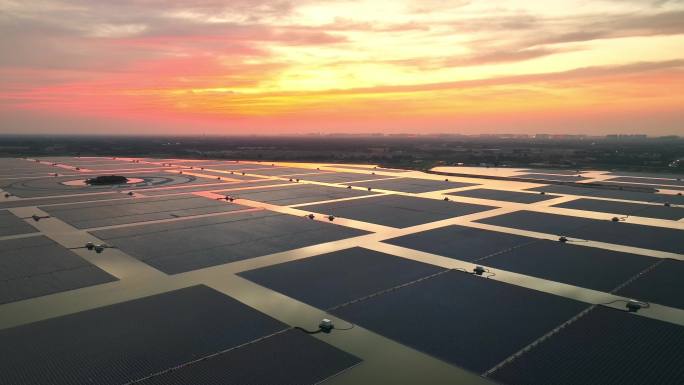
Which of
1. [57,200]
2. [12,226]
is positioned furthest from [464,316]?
[57,200]

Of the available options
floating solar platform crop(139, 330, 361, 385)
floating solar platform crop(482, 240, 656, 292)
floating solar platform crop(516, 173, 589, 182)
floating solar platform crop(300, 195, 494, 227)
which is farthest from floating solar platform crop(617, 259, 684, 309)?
floating solar platform crop(516, 173, 589, 182)

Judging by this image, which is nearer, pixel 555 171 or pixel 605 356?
pixel 605 356

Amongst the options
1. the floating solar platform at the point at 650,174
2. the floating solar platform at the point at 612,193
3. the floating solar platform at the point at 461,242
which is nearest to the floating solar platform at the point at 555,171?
the floating solar platform at the point at 650,174

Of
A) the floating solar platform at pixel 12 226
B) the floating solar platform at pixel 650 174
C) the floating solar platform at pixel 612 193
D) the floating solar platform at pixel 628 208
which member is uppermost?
the floating solar platform at pixel 650 174

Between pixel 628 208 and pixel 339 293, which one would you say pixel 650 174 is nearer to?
pixel 628 208

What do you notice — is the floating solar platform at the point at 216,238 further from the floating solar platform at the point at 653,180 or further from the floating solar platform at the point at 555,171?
the floating solar platform at the point at 555,171

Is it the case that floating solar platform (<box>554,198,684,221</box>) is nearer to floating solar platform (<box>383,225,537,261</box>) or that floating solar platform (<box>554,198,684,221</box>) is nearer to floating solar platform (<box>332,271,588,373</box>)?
floating solar platform (<box>383,225,537,261</box>)
